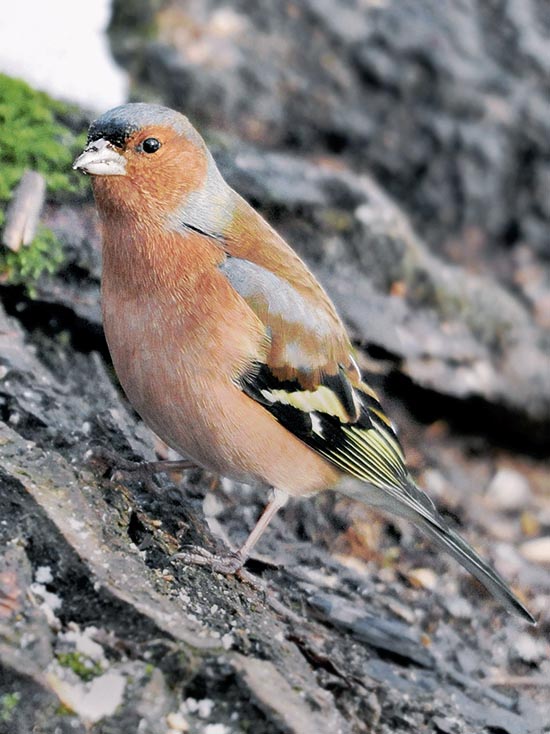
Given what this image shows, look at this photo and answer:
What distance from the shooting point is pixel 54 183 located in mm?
4605

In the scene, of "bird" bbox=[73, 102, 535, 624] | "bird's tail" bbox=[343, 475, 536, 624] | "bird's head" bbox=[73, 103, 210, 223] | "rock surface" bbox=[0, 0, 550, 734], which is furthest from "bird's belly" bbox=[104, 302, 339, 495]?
"bird's tail" bbox=[343, 475, 536, 624]

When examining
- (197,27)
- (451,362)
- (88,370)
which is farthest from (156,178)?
(197,27)

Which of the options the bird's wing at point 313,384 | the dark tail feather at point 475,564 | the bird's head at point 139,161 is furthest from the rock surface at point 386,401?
the bird's head at point 139,161

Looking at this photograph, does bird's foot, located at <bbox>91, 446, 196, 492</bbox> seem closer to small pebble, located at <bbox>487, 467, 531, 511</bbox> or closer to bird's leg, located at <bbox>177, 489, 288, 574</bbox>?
bird's leg, located at <bbox>177, 489, 288, 574</bbox>

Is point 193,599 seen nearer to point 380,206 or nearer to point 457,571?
point 457,571

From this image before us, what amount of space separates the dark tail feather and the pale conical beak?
1.86 m

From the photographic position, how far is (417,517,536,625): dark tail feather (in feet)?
12.1

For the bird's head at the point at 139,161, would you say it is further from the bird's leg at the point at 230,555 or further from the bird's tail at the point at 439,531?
the bird's tail at the point at 439,531

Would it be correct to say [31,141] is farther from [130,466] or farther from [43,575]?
[43,575]

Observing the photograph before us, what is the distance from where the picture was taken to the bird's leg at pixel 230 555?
3227mm

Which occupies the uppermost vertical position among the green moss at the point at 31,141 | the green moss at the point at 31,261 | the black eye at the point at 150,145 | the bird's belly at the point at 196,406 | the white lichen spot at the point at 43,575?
the black eye at the point at 150,145

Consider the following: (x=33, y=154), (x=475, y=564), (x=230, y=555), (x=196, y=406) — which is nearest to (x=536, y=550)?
(x=475, y=564)

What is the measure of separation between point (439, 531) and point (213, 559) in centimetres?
106

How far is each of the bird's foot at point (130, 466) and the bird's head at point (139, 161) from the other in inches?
35.1
